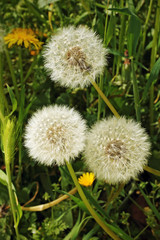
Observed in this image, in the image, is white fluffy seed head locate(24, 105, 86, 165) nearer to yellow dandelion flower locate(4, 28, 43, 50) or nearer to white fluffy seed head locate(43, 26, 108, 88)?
white fluffy seed head locate(43, 26, 108, 88)

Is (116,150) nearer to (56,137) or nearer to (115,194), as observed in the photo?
(56,137)

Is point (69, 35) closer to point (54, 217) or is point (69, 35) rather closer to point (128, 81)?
point (128, 81)

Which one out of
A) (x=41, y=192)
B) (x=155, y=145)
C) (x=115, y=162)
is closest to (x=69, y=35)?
(x=115, y=162)

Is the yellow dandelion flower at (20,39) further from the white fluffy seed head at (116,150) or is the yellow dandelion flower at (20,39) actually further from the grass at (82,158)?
the white fluffy seed head at (116,150)

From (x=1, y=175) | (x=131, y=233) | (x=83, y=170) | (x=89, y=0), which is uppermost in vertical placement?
(x=89, y=0)

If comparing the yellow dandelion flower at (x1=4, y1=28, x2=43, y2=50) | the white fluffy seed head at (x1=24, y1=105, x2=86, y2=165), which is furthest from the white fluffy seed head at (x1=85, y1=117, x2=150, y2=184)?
the yellow dandelion flower at (x1=4, y1=28, x2=43, y2=50)
